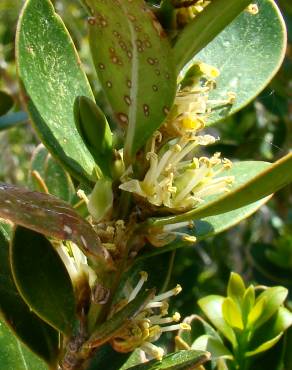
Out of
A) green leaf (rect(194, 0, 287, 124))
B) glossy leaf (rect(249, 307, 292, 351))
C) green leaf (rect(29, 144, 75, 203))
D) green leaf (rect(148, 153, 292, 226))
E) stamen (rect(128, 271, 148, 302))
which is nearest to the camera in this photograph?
green leaf (rect(148, 153, 292, 226))

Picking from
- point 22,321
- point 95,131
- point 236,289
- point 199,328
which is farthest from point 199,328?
point 95,131

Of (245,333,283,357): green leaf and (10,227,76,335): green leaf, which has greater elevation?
(10,227,76,335): green leaf

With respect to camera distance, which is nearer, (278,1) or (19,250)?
(19,250)

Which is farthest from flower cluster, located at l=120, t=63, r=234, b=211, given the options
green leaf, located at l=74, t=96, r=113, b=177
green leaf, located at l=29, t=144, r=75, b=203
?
green leaf, located at l=29, t=144, r=75, b=203

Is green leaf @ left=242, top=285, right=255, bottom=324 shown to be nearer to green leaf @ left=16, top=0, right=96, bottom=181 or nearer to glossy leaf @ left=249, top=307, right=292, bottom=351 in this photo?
glossy leaf @ left=249, top=307, right=292, bottom=351

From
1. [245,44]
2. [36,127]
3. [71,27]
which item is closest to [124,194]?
[36,127]

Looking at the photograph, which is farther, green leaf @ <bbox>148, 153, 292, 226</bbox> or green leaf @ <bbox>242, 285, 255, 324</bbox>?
green leaf @ <bbox>242, 285, 255, 324</bbox>

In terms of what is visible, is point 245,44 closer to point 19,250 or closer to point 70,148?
point 70,148

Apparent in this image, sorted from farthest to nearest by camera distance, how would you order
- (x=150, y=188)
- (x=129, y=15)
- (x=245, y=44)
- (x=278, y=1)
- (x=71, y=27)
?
(x=71, y=27), (x=278, y=1), (x=245, y=44), (x=150, y=188), (x=129, y=15)
